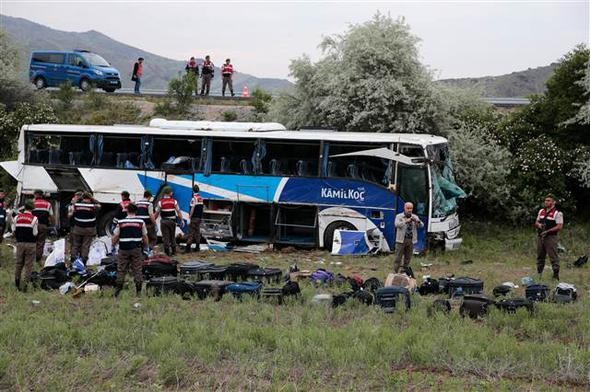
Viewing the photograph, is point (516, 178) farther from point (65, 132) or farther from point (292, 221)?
point (65, 132)

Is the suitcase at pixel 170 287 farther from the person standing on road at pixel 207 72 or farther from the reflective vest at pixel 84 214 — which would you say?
the person standing on road at pixel 207 72

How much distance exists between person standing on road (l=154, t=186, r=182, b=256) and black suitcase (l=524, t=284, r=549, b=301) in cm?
854

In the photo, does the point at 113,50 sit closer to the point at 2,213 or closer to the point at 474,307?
the point at 2,213

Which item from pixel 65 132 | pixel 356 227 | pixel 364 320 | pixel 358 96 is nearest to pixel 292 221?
pixel 356 227

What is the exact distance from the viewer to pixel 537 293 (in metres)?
12.3

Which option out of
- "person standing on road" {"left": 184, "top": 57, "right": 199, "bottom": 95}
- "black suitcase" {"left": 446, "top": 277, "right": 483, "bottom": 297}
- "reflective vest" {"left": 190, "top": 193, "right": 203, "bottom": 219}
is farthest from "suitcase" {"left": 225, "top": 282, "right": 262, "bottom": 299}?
"person standing on road" {"left": 184, "top": 57, "right": 199, "bottom": 95}

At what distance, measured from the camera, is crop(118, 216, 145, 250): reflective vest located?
1245 centimetres

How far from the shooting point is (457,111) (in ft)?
77.0

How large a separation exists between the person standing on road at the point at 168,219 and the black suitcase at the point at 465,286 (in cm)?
734

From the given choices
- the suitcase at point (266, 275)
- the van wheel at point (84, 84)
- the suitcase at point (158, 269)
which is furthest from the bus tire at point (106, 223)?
the van wheel at point (84, 84)

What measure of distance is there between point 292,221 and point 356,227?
180 cm

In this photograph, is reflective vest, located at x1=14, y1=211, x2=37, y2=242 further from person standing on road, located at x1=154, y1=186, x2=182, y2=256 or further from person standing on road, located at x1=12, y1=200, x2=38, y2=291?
person standing on road, located at x1=154, y1=186, x2=182, y2=256

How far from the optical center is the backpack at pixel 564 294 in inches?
476

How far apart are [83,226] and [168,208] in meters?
2.28
